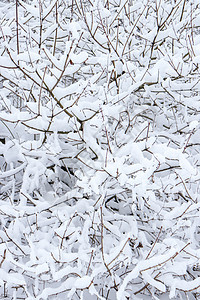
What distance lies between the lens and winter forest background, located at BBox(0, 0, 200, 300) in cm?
218

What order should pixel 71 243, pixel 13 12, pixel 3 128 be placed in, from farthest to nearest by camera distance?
pixel 13 12 → pixel 3 128 → pixel 71 243

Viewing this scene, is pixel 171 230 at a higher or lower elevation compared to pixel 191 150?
lower

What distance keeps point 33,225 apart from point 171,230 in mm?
1011

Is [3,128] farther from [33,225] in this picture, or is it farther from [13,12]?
[13,12]

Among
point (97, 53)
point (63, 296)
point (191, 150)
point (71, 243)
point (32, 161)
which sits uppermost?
point (97, 53)

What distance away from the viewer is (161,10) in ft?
10.2

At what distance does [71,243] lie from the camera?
97.6 inches

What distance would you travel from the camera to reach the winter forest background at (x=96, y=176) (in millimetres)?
2176

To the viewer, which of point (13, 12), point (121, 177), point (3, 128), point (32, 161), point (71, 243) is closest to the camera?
point (121, 177)

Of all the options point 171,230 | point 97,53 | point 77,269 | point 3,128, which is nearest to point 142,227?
point 171,230

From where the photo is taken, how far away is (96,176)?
222 centimetres

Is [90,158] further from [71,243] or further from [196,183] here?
[196,183]

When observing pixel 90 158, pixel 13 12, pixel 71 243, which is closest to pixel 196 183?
pixel 90 158

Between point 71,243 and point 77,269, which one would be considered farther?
point 71,243
